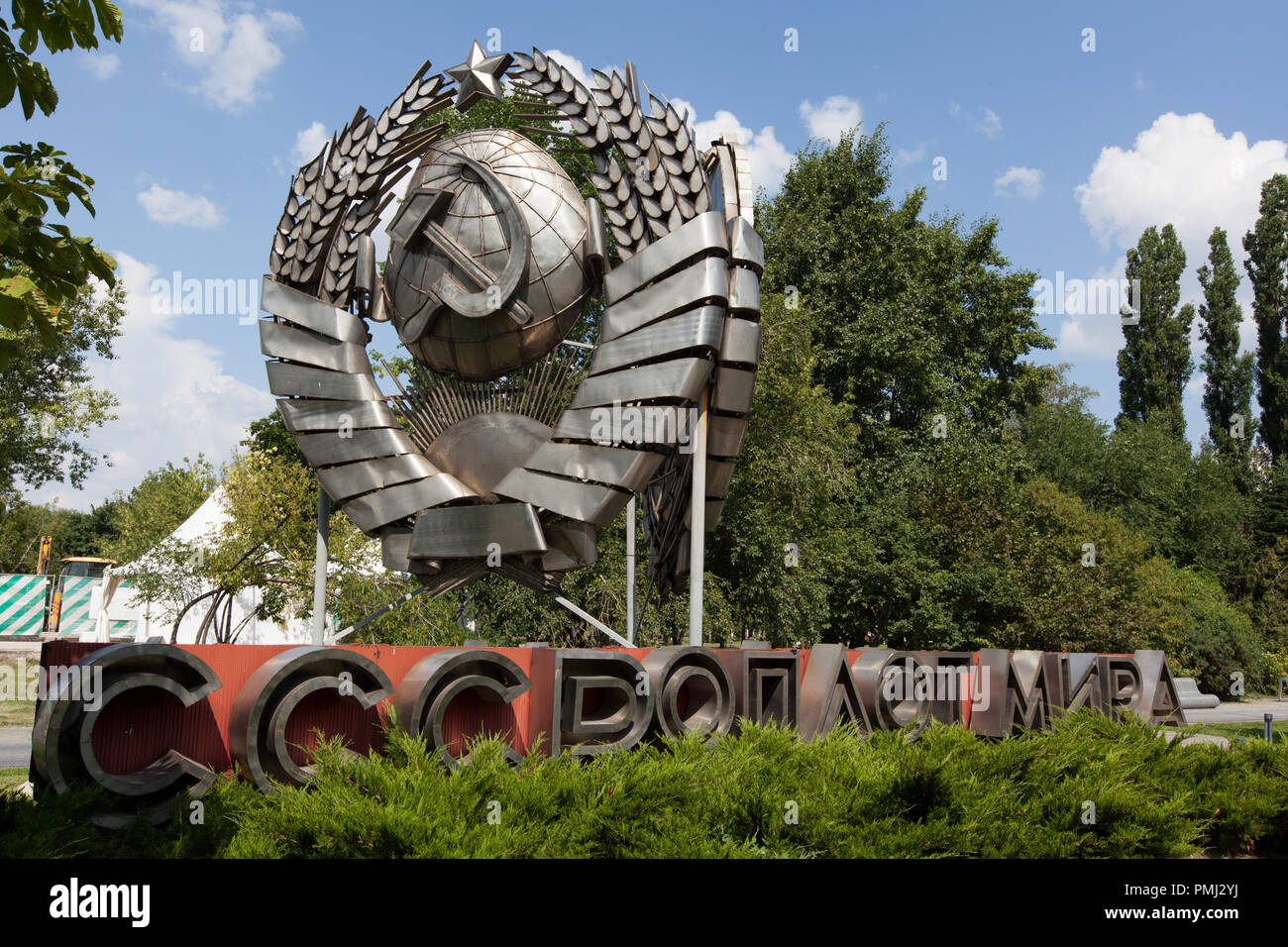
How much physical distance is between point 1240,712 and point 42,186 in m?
28.1

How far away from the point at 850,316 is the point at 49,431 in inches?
828

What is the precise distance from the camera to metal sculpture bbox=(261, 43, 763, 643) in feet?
30.5

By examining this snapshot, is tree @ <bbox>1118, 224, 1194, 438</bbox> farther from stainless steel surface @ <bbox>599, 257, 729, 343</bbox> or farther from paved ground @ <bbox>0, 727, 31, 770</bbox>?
paved ground @ <bbox>0, 727, 31, 770</bbox>

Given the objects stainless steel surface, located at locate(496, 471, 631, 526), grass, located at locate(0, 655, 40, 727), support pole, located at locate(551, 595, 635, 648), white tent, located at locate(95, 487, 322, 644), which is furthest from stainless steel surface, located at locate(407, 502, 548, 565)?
white tent, located at locate(95, 487, 322, 644)

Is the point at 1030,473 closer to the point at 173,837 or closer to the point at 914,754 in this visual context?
the point at 914,754

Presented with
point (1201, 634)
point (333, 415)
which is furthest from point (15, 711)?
point (1201, 634)

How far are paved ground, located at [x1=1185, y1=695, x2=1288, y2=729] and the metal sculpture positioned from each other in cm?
1483

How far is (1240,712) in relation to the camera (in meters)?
25.1

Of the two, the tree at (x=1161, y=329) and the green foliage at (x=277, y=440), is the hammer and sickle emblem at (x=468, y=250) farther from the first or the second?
the tree at (x=1161, y=329)

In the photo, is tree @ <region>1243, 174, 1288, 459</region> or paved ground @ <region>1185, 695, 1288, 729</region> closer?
paved ground @ <region>1185, 695, 1288, 729</region>

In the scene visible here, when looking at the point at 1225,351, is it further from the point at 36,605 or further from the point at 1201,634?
the point at 36,605

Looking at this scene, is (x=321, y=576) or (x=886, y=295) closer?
(x=321, y=576)

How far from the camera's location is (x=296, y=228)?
10.7m

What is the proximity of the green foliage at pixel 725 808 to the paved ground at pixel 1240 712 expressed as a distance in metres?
14.4
